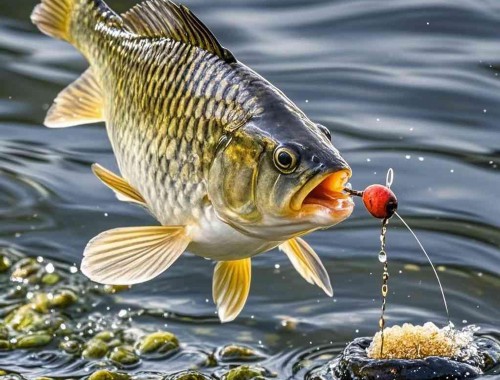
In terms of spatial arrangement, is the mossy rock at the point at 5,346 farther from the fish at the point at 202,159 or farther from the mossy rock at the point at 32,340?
the fish at the point at 202,159

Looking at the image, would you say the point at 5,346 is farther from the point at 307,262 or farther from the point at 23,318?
the point at 307,262

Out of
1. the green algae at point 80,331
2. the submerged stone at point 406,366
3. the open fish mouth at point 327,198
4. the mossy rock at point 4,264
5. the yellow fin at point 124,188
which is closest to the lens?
the open fish mouth at point 327,198

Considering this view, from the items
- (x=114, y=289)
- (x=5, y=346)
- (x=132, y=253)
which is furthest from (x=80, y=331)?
(x=132, y=253)

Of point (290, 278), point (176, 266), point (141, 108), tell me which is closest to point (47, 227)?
point (176, 266)

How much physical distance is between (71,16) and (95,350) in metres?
1.36

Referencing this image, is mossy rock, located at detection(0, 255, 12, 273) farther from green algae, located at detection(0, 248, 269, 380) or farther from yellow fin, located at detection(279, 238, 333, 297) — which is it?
yellow fin, located at detection(279, 238, 333, 297)

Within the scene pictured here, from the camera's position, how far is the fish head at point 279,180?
396 cm

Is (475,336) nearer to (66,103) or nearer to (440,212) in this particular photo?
(440,212)

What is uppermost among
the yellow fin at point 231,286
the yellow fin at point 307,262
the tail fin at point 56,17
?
the tail fin at point 56,17

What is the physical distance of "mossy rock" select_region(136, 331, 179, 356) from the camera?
545 centimetres

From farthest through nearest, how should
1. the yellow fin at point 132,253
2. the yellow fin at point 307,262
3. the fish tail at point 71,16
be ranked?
the fish tail at point 71,16
the yellow fin at point 307,262
the yellow fin at point 132,253

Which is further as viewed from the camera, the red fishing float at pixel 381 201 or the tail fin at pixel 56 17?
the tail fin at pixel 56 17

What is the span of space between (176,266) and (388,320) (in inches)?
45.7

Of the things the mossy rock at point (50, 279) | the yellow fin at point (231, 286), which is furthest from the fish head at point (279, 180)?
the mossy rock at point (50, 279)
